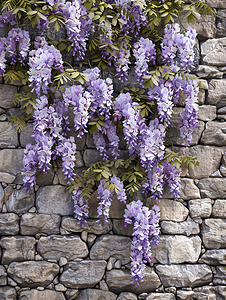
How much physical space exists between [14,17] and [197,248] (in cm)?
238

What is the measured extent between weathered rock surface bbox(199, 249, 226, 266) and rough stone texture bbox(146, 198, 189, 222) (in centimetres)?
35

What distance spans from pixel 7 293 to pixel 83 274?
22.9 inches

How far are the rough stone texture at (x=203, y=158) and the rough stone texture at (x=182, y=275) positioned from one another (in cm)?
75

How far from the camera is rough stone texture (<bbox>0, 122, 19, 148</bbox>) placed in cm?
208

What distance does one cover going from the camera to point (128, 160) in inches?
79.9

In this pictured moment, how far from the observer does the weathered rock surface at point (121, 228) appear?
6.77ft

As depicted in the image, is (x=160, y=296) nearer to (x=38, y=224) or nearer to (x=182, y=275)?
(x=182, y=275)

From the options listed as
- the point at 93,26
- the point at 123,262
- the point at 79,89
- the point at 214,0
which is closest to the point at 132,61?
the point at 93,26

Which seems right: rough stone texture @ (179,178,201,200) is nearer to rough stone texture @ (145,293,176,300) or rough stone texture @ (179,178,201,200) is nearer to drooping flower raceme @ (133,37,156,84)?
rough stone texture @ (145,293,176,300)

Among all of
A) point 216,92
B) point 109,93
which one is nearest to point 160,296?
point 109,93

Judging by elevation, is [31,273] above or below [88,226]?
below

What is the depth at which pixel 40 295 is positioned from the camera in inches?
77.0

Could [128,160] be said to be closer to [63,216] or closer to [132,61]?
[63,216]

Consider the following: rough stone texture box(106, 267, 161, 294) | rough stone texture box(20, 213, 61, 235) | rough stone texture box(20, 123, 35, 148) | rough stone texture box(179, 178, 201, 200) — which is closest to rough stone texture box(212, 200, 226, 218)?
rough stone texture box(179, 178, 201, 200)
